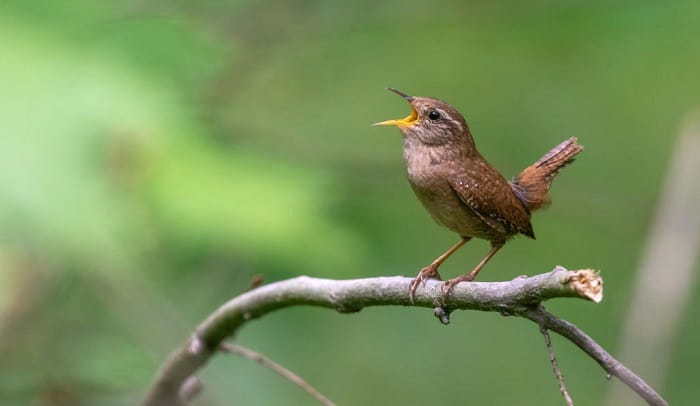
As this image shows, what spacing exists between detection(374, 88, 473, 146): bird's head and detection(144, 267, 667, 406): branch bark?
36.9 inches

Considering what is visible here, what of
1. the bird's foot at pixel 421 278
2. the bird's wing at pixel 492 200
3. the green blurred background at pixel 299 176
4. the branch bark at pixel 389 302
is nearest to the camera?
the branch bark at pixel 389 302

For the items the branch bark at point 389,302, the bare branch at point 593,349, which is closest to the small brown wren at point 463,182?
the branch bark at point 389,302

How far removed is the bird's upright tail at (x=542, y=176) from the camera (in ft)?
12.1

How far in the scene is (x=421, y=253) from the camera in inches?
237

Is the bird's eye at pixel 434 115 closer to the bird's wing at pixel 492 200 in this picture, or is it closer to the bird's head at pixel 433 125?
the bird's head at pixel 433 125

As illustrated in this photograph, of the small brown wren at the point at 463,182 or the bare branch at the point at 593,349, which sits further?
the small brown wren at the point at 463,182

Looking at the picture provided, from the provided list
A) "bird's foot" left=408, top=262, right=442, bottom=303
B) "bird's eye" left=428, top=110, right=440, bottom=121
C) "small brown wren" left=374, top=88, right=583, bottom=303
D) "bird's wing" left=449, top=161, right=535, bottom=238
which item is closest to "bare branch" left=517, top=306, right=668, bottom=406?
"bird's foot" left=408, top=262, right=442, bottom=303

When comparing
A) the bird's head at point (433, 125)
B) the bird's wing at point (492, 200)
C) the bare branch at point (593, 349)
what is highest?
the bird's head at point (433, 125)

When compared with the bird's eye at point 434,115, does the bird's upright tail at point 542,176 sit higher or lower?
lower

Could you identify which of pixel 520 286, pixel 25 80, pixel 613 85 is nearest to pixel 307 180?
pixel 25 80

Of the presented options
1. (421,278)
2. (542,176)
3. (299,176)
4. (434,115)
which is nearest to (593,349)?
(421,278)

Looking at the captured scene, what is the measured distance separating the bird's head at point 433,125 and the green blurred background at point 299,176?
21.4 inches

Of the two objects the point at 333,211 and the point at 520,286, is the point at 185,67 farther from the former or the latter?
the point at 520,286

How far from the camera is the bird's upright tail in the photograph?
3.70 m
